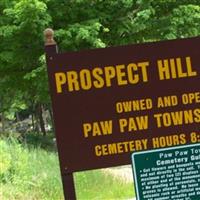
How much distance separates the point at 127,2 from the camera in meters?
20.2

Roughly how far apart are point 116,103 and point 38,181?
7.00m

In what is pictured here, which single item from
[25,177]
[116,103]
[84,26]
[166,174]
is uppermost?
[84,26]

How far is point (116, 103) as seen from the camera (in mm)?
5691

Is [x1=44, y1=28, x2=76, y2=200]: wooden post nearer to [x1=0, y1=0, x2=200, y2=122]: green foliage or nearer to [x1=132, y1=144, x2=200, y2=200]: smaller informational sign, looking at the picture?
[x1=132, y1=144, x2=200, y2=200]: smaller informational sign

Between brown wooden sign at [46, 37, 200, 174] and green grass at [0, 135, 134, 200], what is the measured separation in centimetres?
529

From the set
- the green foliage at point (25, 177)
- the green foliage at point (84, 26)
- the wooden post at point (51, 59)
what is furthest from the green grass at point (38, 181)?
the green foliage at point (84, 26)

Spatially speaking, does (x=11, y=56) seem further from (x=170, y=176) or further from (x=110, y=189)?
(x=170, y=176)

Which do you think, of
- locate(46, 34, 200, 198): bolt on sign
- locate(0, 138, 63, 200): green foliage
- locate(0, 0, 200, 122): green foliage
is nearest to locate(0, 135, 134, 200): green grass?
locate(0, 138, 63, 200): green foliage

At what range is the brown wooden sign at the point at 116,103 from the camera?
5.65 meters

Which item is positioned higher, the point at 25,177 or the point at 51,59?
the point at 51,59

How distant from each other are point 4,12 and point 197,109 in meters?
15.1

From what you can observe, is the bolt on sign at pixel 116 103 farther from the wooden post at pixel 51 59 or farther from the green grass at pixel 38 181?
the green grass at pixel 38 181

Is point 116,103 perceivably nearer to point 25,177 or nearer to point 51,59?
point 51,59

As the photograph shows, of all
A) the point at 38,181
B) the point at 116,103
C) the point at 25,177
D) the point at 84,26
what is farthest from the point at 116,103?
the point at 84,26
